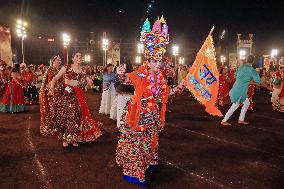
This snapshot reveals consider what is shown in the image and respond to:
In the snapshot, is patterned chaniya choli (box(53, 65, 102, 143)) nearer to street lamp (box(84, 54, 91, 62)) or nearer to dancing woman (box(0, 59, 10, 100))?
dancing woman (box(0, 59, 10, 100))

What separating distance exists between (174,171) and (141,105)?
145 cm

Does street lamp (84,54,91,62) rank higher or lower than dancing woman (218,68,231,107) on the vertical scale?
higher

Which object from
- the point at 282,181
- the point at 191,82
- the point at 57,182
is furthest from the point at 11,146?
the point at 282,181

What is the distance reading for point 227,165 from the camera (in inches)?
200

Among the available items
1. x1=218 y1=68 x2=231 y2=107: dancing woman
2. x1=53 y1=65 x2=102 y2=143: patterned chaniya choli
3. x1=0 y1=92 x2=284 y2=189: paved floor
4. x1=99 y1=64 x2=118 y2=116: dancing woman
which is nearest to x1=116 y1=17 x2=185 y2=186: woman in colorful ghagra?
x1=0 y1=92 x2=284 y2=189: paved floor

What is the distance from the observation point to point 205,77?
5.02 metres

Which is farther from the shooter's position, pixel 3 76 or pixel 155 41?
pixel 3 76

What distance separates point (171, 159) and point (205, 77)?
171 centimetres

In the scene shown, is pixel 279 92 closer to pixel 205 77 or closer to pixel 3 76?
pixel 205 77

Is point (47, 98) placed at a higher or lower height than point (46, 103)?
higher

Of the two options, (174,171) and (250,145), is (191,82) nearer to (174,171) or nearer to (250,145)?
(174,171)

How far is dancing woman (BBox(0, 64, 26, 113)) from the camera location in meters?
10.7

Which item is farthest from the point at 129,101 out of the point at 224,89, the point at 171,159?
the point at 224,89

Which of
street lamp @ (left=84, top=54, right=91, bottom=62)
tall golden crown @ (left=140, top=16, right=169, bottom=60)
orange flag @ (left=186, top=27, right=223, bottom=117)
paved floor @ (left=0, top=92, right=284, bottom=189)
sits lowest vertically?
paved floor @ (left=0, top=92, right=284, bottom=189)
